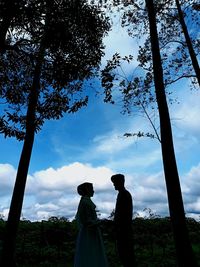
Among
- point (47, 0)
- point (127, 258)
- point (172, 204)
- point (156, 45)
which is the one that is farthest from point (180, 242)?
point (47, 0)

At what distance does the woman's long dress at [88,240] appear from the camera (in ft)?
24.7

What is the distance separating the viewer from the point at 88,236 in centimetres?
761

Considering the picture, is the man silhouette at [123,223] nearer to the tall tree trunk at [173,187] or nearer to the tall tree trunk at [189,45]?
the tall tree trunk at [173,187]

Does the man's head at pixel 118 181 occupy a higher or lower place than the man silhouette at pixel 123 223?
higher

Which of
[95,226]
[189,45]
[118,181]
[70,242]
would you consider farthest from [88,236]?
[189,45]

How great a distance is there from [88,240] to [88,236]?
8cm

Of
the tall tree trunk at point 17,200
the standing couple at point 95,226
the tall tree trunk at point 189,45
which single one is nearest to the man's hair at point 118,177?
the standing couple at point 95,226

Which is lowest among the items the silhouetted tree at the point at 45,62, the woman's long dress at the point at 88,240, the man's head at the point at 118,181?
the woman's long dress at the point at 88,240

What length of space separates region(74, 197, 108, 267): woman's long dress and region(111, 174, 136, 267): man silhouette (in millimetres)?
445

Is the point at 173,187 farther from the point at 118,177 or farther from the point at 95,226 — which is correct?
the point at 95,226

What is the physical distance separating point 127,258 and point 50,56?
837 cm

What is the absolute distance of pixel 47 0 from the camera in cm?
1262

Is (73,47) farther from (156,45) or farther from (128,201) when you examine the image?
(128,201)

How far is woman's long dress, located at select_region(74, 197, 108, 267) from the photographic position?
7516 mm
